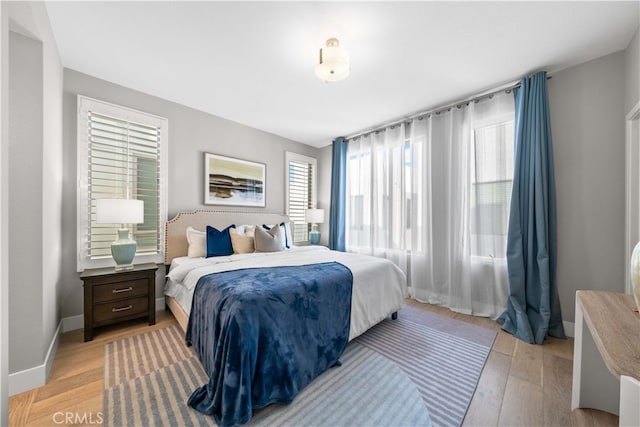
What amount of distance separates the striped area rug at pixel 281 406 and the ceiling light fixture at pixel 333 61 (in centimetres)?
235

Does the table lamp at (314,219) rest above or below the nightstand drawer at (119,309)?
above

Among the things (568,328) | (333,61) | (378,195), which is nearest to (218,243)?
(333,61)

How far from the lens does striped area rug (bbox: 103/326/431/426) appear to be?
131cm

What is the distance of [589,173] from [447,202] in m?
1.24

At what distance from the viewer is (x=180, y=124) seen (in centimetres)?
306

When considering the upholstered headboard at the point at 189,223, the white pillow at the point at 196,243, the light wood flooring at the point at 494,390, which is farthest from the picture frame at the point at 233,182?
the light wood flooring at the point at 494,390

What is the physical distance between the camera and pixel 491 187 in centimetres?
268

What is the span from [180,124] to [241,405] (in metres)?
3.21

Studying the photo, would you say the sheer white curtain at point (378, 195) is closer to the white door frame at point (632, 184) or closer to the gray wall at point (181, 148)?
the gray wall at point (181, 148)

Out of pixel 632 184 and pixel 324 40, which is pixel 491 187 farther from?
pixel 324 40

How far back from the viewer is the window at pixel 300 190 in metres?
4.40

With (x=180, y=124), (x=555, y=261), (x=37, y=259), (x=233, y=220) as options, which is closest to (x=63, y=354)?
(x=37, y=259)

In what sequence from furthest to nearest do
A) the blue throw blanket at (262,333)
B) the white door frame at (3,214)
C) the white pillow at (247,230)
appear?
the white pillow at (247,230)
the blue throw blanket at (262,333)
the white door frame at (3,214)

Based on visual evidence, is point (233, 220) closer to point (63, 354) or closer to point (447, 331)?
point (63, 354)
